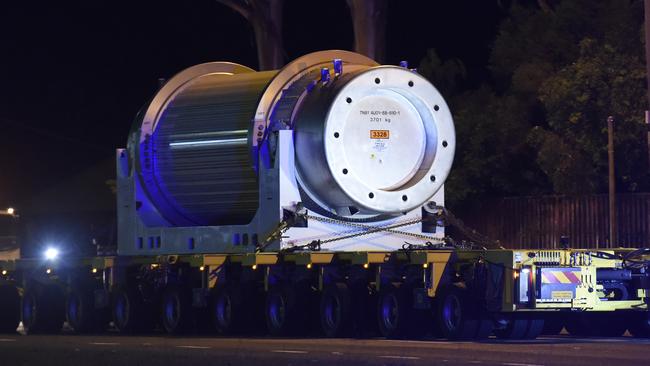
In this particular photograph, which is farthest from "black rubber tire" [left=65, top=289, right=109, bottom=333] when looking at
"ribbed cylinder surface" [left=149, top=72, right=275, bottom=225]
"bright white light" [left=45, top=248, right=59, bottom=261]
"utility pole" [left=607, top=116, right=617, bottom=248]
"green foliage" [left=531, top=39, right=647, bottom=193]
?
"green foliage" [left=531, top=39, right=647, bottom=193]

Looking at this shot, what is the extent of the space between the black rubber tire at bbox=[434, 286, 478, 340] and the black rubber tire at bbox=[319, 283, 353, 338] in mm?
1477

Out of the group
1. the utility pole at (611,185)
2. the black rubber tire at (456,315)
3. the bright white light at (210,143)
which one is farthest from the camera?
the utility pole at (611,185)

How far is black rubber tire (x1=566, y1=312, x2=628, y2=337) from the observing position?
24.0 metres

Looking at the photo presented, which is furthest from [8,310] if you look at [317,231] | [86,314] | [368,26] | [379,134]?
[368,26]

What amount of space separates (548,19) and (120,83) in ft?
57.0

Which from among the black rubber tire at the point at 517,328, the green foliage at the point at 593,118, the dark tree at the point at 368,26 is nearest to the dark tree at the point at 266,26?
the dark tree at the point at 368,26

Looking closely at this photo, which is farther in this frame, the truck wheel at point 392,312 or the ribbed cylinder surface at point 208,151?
the ribbed cylinder surface at point 208,151

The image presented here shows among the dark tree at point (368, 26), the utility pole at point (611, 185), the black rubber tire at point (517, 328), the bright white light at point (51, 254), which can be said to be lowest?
the black rubber tire at point (517, 328)

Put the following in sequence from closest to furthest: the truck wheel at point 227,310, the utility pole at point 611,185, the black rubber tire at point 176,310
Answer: the truck wheel at point 227,310 < the black rubber tire at point 176,310 < the utility pole at point 611,185

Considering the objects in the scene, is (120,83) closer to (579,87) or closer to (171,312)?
(579,87)

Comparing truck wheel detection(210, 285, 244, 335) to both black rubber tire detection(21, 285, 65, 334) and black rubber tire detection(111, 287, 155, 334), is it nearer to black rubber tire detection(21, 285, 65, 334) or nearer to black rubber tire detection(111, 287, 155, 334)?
black rubber tire detection(111, 287, 155, 334)

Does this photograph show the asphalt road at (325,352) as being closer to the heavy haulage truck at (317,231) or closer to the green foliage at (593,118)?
the heavy haulage truck at (317,231)

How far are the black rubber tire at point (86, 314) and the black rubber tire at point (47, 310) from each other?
404 mm

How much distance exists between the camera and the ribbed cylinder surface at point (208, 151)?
2572 cm
